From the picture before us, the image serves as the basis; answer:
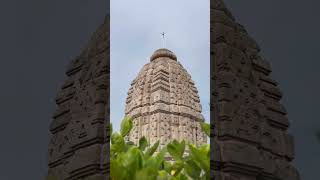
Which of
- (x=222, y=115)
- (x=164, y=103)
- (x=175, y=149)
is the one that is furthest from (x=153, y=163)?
(x=164, y=103)

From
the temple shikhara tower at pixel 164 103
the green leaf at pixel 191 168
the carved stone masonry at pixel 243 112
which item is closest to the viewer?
the carved stone masonry at pixel 243 112

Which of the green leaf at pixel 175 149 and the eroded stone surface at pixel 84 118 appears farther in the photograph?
the green leaf at pixel 175 149

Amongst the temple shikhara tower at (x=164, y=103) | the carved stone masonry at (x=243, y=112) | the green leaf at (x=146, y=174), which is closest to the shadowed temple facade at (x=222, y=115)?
the carved stone masonry at (x=243, y=112)

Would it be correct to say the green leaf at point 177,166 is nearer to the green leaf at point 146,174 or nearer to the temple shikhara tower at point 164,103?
the green leaf at point 146,174

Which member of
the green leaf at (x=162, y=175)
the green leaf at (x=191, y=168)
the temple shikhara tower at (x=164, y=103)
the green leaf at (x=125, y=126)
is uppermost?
the temple shikhara tower at (x=164, y=103)

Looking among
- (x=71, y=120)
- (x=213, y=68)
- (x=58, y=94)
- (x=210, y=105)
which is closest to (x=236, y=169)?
(x=210, y=105)

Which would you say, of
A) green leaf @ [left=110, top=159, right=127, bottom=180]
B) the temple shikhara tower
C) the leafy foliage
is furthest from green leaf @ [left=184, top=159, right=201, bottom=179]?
the temple shikhara tower

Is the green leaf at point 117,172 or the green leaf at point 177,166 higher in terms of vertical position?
the green leaf at point 177,166

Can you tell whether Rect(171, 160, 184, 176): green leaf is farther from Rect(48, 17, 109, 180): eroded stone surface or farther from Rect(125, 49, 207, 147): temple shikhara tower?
Rect(125, 49, 207, 147): temple shikhara tower
